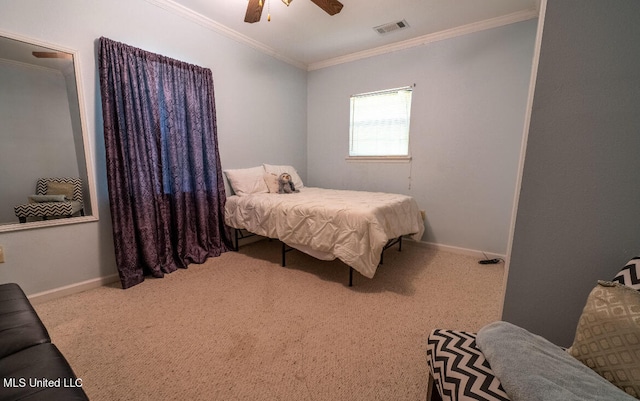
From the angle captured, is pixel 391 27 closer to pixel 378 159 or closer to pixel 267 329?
pixel 378 159

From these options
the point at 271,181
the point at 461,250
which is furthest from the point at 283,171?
the point at 461,250

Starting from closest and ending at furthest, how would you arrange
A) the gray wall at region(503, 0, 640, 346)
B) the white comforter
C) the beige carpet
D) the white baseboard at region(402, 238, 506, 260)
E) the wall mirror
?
the gray wall at region(503, 0, 640, 346)
the beige carpet
the wall mirror
the white comforter
the white baseboard at region(402, 238, 506, 260)

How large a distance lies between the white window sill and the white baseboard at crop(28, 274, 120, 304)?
313cm

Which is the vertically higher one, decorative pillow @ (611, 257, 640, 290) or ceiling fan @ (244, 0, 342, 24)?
ceiling fan @ (244, 0, 342, 24)

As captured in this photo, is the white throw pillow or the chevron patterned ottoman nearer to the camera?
the chevron patterned ottoman

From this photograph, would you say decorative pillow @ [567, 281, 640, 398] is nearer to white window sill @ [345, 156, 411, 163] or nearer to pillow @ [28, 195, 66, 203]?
white window sill @ [345, 156, 411, 163]

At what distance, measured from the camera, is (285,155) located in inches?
155

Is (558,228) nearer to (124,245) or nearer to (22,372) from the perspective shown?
(22,372)

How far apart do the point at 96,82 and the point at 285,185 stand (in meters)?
2.01

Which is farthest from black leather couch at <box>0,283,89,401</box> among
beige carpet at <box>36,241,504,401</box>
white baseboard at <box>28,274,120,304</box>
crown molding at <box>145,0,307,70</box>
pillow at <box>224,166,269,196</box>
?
crown molding at <box>145,0,307,70</box>

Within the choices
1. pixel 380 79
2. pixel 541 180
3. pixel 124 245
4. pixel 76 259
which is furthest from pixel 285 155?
pixel 541 180

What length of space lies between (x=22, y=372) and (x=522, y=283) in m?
1.91

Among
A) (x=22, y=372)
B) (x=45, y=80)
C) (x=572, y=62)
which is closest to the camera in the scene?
(x=22, y=372)

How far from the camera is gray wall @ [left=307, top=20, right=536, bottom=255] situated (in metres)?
2.69
